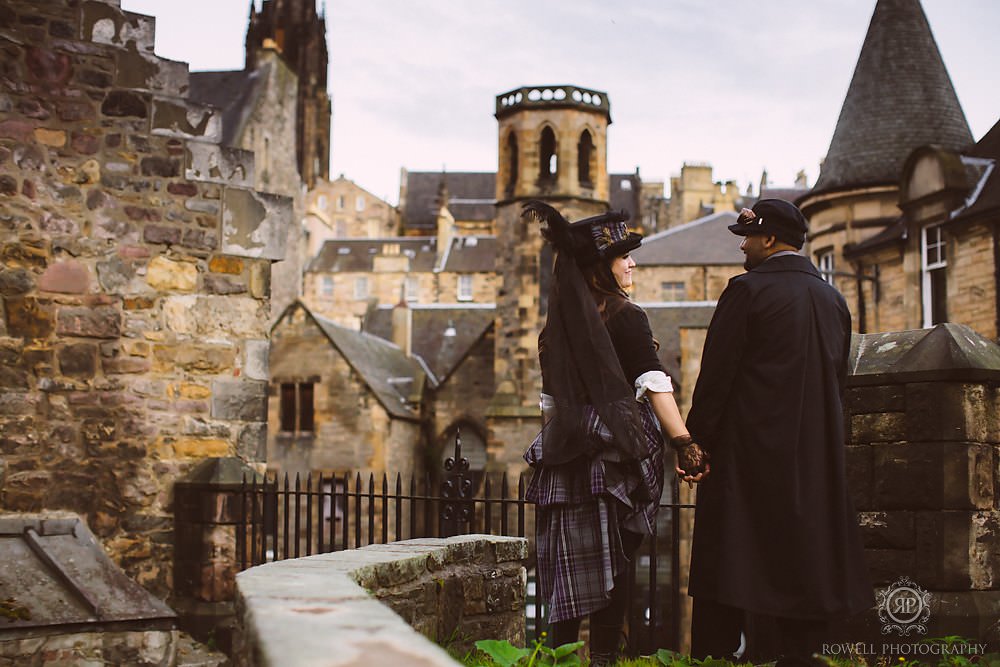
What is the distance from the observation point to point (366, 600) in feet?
9.93

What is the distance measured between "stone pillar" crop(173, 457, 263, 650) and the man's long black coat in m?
4.40

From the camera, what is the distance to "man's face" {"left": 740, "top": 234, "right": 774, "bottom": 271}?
183 inches

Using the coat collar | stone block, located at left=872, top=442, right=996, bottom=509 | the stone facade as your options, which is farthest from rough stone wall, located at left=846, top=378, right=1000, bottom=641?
the stone facade

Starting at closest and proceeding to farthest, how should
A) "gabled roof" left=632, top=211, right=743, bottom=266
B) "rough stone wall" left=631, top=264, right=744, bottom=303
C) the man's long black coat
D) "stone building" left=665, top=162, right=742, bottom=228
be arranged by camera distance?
the man's long black coat, "rough stone wall" left=631, top=264, right=744, bottom=303, "gabled roof" left=632, top=211, right=743, bottom=266, "stone building" left=665, top=162, right=742, bottom=228

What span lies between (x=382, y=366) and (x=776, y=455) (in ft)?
114

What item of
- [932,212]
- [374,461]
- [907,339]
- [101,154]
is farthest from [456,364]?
[907,339]

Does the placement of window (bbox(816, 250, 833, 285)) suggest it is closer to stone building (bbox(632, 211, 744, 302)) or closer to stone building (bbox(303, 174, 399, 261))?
stone building (bbox(632, 211, 744, 302))

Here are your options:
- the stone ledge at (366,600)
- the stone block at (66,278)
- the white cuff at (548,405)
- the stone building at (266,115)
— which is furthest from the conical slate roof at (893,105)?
the stone building at (266,115)

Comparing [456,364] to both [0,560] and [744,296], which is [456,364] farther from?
[744,296]

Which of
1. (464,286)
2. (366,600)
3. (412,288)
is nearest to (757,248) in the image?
(366,600)

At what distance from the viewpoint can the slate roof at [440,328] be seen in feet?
136

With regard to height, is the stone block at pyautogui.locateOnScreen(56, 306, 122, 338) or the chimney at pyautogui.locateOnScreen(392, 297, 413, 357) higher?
the chimney at pyautogui.locateOnScreen(392, 297, 413, 357)

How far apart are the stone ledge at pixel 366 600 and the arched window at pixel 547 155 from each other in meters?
28.6

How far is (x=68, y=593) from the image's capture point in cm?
662
